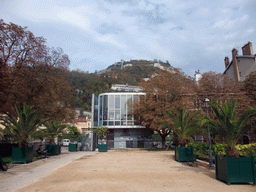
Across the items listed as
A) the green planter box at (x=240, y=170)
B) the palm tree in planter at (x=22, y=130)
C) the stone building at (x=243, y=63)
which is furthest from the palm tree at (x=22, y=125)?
the stone building at (x=243, y=63)

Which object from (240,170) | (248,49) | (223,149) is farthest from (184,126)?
(248,49)

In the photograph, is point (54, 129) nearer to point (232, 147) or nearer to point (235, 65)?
point (232, 147)

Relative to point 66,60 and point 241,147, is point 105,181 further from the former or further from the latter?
point 66,60

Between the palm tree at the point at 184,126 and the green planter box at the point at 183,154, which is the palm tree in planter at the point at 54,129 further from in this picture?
the green planter box at the point at 183,154

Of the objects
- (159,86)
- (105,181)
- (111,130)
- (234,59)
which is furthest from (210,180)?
(234,59)

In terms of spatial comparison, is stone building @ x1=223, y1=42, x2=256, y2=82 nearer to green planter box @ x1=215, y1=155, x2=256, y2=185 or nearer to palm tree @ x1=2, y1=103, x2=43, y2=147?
green planter box @ x1=215, y1=155, x2=256, y2=185

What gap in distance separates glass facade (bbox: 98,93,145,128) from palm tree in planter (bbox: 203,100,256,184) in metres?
22.7

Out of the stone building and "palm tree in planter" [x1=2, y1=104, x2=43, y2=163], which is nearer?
"palm tree in planter" [x1=2, y1=104, x2=43, y2=163]

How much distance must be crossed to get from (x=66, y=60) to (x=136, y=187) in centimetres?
1796

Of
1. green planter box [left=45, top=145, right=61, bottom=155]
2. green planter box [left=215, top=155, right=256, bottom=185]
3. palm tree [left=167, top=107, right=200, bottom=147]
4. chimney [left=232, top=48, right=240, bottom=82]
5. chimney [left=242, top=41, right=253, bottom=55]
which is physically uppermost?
chimney [left=242, top=41, right=253, bottom=55]

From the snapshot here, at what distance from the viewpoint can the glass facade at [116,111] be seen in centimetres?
3150

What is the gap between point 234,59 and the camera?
120 feet

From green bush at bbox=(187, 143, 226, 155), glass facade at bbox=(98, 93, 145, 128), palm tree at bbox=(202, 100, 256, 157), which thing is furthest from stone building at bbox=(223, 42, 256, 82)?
palm tree at bbox=(202, 100, 256, 157)

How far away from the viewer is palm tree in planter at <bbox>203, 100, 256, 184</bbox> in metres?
6.96
